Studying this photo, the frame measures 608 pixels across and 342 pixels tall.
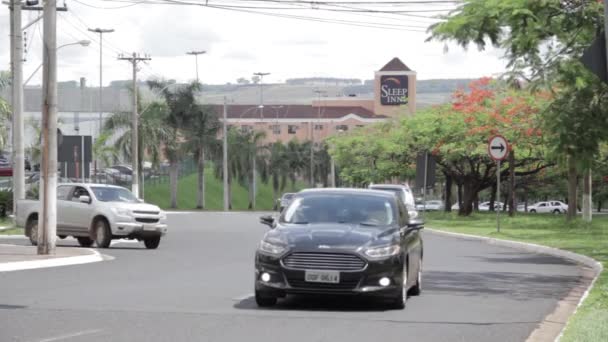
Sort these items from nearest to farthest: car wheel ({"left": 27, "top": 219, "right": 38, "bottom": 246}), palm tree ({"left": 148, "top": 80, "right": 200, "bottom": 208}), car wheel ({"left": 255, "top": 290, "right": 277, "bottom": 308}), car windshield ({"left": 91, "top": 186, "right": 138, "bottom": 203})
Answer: car wheel ({"left": 255, "top": 290, "right": 277, "bottom": 308}) → car windshield ({"left": 91, "top": 186, "right": 138, "bottom": 203}) → car wheel ({"left": 27, "top": 219, "right": 38, "bottom": 246}) → palm tree ({"left": 148, "top": 80, "right": 200, "bottom": 208})

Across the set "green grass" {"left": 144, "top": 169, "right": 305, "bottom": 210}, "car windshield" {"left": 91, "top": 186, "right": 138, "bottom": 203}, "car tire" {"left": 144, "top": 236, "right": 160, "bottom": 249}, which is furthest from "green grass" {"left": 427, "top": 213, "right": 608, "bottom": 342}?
"green grass" {"left": 144, "top": 169, "right": 305, "bottom": 210}

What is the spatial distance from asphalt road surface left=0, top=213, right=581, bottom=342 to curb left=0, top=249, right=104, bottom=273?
0.64 metres

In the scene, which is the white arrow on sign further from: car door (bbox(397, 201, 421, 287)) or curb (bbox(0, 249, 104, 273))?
car door (bbox(397, 201, 421, 287))

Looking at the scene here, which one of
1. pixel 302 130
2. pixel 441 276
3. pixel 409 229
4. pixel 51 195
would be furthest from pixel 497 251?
pixel 302 130

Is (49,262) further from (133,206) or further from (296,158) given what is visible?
(296,158)

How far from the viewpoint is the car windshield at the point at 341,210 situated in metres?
16.3

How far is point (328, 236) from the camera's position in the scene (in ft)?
49.8

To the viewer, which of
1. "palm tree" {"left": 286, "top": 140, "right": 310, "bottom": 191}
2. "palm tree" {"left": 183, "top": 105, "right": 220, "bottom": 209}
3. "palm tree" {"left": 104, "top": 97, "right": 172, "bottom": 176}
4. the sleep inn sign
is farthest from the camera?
the sleep inn sign

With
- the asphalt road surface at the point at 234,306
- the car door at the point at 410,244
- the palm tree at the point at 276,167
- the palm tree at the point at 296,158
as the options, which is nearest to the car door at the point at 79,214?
the asphalt road surface at the point at 234,306

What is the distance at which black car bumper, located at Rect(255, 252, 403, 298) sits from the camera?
49.0ft

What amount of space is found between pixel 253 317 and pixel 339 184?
132 meters

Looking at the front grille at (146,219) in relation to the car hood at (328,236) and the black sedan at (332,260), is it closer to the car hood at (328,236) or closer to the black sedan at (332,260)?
the black sedan at (332,260)

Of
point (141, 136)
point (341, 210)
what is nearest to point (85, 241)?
point (341, 210)

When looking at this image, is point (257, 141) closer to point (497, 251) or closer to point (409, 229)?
point (497, 251)
